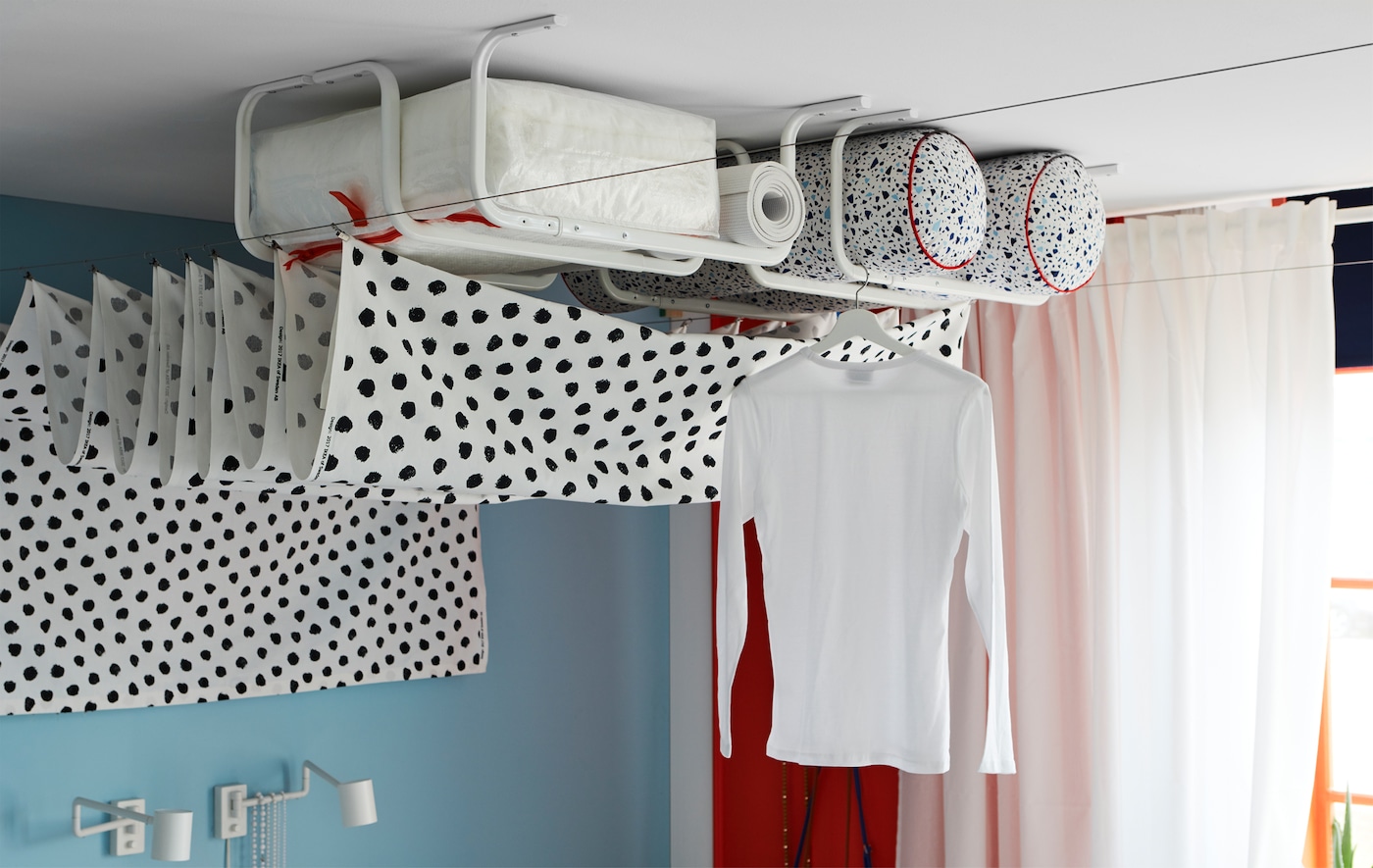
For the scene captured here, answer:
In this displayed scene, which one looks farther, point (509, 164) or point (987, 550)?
point (987, 550)

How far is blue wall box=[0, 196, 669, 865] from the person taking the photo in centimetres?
253

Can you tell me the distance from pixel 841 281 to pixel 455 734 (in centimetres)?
169

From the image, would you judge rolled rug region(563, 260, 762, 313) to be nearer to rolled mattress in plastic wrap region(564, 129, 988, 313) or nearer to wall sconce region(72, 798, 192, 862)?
rolled mattress in plastic wrap region(564, 129, 988, 313)

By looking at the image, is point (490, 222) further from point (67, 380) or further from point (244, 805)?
point (244, 805)

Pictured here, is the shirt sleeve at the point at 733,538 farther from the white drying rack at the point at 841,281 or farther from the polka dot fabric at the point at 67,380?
the polka dot fabric at the point at 67,380

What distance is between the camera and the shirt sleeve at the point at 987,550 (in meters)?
2.03

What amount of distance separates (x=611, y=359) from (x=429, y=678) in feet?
4.55

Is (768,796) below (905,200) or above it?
below

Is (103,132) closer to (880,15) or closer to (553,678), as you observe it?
(880,15)

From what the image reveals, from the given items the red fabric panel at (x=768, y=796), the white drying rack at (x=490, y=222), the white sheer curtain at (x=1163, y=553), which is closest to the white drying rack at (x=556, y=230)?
the white drying rack at (x=490, y=222)

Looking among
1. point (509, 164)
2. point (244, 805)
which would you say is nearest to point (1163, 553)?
point (509, 164)

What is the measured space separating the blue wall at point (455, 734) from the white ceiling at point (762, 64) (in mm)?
771

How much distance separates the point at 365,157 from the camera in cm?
177

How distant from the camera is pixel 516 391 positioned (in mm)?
2021
